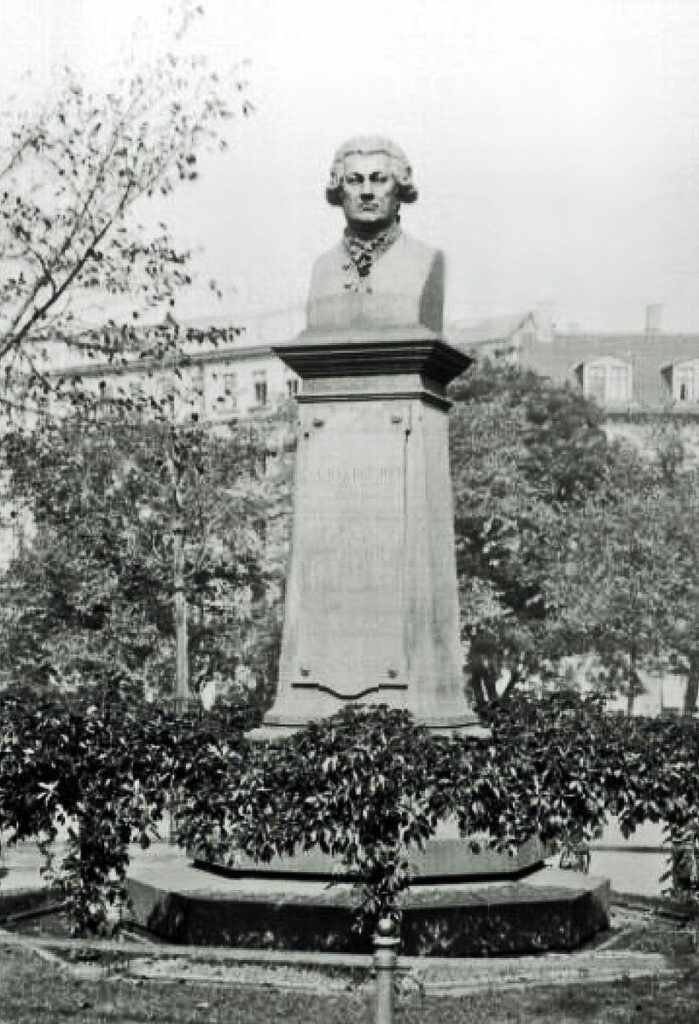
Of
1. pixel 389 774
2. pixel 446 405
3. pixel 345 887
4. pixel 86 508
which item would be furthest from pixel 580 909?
pixel 86 508

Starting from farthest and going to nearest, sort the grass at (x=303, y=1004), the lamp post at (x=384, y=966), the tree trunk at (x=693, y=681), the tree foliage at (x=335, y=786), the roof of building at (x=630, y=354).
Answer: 1. the roof of building at (x=630, y=354)
2. the tree trunk at (x=693, y=681)
3. the tree foliage at (x=335, y=786)
4. the grass at (x=303, y=1004)
5. the lamp post at (x=384, y=966)

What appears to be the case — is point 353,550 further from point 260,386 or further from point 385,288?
point 260,386

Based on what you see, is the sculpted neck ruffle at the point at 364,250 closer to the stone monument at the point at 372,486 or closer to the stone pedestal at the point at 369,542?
the stone monument at the point at 372,486

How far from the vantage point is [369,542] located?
408 inches

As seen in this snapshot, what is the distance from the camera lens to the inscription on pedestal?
33.7ft

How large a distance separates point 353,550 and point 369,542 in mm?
124

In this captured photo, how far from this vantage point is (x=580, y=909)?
369 inches

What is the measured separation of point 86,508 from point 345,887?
14.9m

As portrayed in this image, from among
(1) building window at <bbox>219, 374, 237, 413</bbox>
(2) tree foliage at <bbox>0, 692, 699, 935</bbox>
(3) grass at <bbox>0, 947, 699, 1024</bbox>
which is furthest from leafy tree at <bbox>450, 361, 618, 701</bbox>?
(3) grass at <bbox>0, 947, 699, 1024</bbox>

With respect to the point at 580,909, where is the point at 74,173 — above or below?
above

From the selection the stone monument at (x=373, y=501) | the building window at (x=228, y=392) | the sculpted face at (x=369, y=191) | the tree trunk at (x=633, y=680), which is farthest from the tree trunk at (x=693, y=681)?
the sculpted face at (x=369, y=191)

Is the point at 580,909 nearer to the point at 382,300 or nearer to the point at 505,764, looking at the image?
the point at 505,764

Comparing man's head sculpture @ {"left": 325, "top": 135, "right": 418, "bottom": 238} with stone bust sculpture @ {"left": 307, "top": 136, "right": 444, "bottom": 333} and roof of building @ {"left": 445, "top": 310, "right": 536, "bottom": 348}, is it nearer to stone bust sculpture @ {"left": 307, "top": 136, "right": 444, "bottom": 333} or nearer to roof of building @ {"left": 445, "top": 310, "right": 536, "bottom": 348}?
stone bust sculpture @ {"left": 307, "top": 136, "right": 444, "bottom": 333}

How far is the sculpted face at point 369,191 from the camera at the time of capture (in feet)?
34.8
